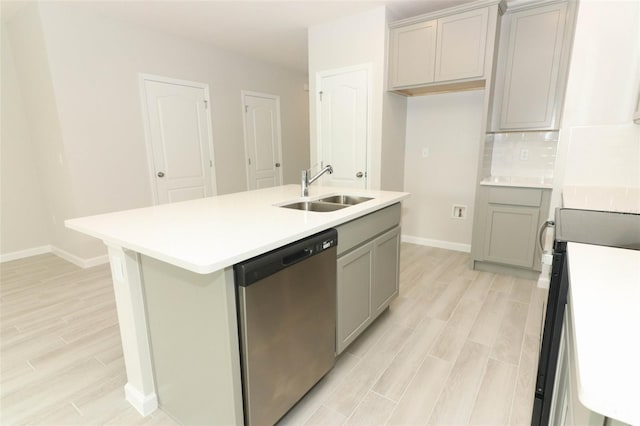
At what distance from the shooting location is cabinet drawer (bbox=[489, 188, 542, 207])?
2.92 meters

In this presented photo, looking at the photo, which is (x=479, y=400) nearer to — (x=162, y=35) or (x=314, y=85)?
(x=314, y=85)

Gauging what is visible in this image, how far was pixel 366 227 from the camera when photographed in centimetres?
193

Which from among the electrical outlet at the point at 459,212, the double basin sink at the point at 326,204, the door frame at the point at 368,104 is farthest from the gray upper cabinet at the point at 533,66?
the double basin sink at the point at 326,204

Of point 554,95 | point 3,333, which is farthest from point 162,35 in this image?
point 554,95

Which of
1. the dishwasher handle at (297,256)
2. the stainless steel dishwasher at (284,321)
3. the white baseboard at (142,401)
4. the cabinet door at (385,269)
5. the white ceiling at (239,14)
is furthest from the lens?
the white ceiling at (239,14)

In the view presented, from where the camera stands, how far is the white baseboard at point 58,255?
3.50 metres

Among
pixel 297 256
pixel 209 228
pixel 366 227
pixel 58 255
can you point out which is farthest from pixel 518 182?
pixel 58 255

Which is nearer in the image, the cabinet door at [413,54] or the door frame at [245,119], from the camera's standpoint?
the cabinet door at [413,54]

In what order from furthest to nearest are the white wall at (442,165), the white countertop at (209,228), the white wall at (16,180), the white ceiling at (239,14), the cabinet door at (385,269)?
1. the white wall at (442,165)
2. the white wall at (16,180)
3. the white ceiling at (239,14)
4. the cabinet door at (385,269)
5. the white countertop at (209,228)

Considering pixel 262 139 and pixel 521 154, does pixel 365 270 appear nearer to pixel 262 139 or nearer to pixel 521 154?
pixel 521 154

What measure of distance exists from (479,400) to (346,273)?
0.92 m

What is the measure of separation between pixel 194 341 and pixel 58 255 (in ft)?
11.9

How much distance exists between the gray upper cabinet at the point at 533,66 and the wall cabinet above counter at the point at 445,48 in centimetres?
23

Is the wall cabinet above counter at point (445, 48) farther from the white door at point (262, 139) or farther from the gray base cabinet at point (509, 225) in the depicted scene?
the white door at point (262, 139)
